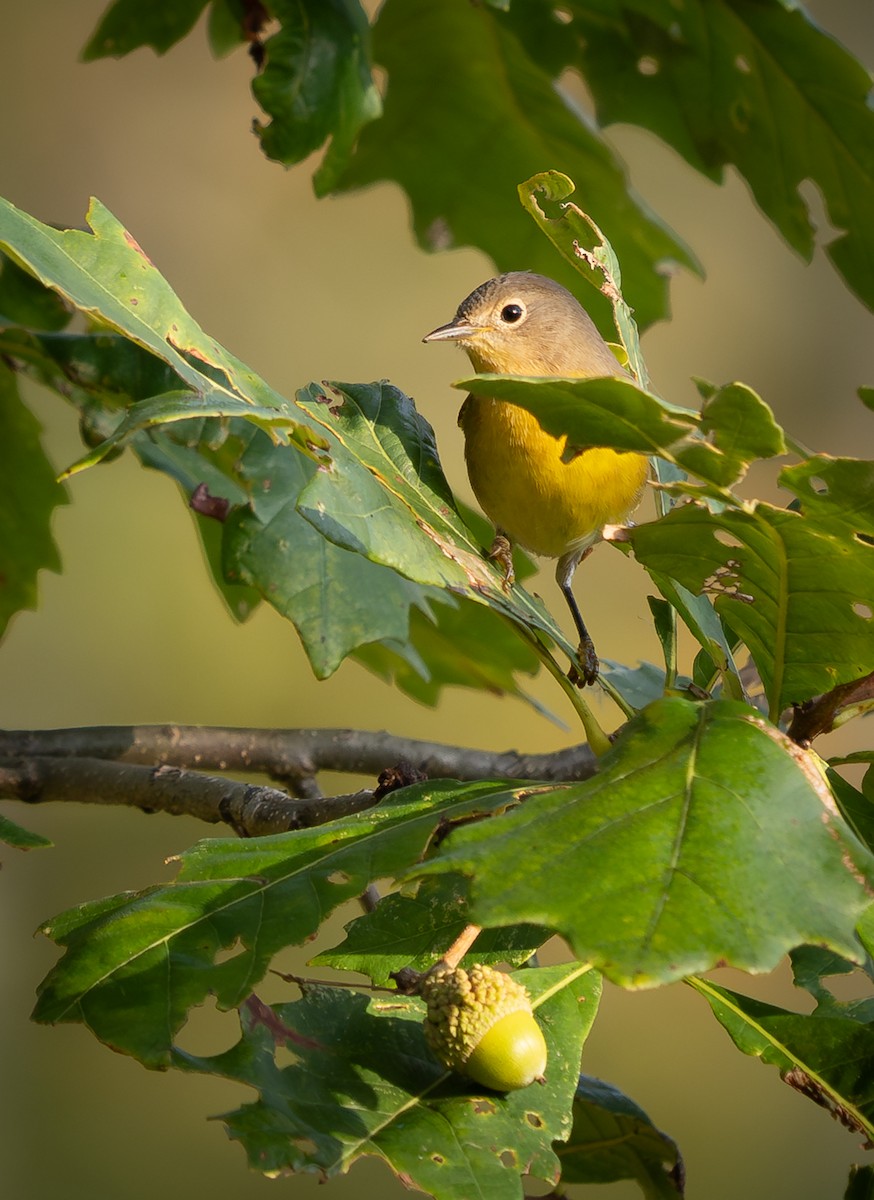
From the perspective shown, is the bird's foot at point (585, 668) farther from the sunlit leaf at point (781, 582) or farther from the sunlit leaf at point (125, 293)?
the sunlit leaf at point (125, 293)

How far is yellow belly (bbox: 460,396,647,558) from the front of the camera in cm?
213

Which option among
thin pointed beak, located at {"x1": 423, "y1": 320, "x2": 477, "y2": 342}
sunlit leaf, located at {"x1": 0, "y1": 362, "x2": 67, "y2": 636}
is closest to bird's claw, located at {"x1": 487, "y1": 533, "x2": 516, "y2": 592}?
thin pointed beak, located at {"x1": 423, "y1": 320, "x2": 477, "y2": 342}

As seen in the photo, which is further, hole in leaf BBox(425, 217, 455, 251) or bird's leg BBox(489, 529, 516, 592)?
hole in leaf BBox(425, 217, 455, 251)

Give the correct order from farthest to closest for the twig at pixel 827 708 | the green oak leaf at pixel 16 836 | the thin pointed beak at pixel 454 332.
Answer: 1. the thin pointed beak at pixel 454 332
2. the green oak leaf at pixel 16 836
3. the twig at pixel 827 708

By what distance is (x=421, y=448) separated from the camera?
4.97ft

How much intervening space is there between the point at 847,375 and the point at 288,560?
395 cm

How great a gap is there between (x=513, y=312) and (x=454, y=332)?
0.42 feet

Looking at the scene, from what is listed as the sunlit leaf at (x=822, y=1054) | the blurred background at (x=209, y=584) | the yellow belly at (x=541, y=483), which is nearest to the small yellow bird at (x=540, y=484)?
the yellow belly at (x=541, y=483)

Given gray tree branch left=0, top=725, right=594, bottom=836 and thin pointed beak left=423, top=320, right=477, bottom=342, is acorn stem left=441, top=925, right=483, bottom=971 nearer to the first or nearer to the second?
gray tree branch left=0, top=725, right=594, bottom=836

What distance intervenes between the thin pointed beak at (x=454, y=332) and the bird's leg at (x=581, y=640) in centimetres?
45

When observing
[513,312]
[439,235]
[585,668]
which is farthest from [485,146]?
[585,668]

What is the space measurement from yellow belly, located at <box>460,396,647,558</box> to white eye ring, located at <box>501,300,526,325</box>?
0.37 meters

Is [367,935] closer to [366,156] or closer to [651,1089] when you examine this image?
[366,156]

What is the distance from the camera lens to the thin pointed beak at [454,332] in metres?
2.51
